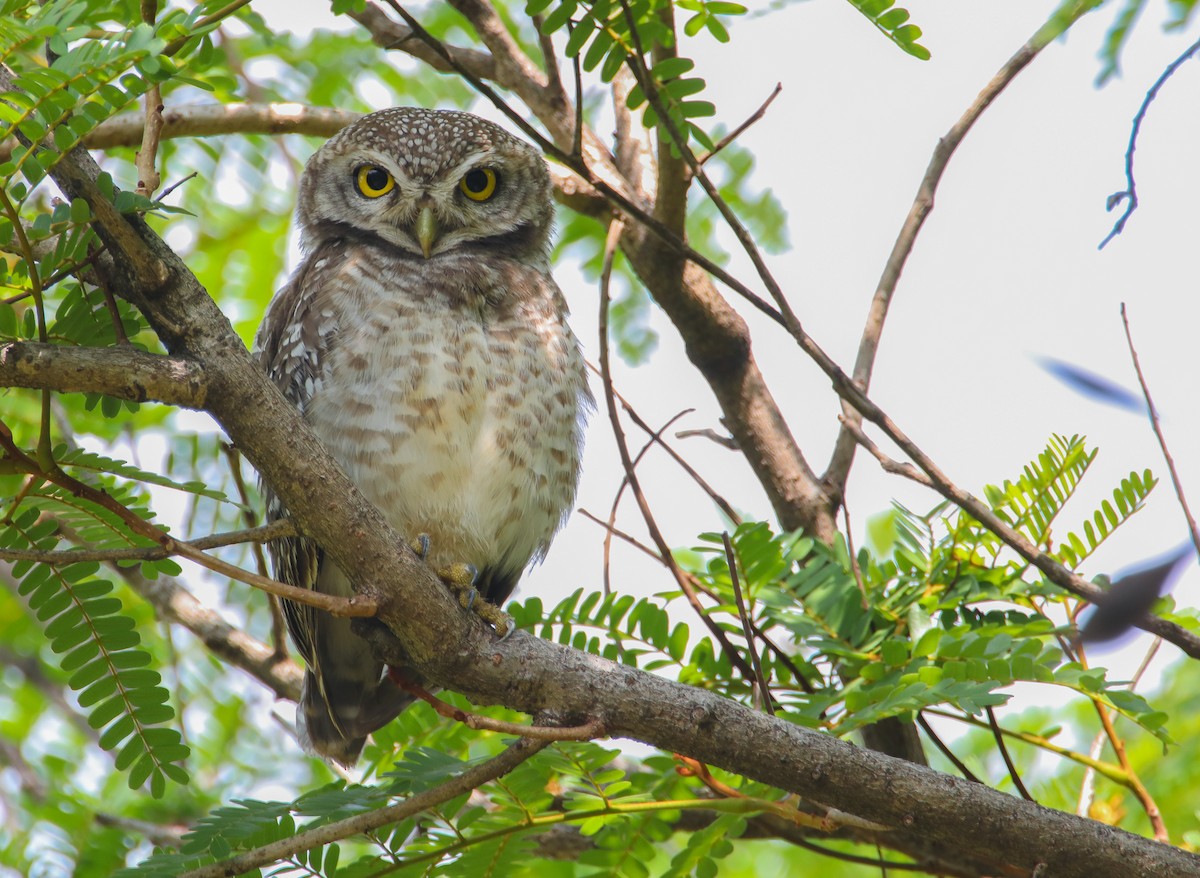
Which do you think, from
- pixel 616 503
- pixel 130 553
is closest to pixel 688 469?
pixel 616 503

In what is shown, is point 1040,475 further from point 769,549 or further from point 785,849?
point 785,849

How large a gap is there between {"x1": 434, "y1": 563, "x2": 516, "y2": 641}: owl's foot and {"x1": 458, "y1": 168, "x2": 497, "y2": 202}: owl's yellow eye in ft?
4.05

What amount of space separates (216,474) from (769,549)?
69.0 inches

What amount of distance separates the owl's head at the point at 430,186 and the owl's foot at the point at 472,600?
41.2 inches

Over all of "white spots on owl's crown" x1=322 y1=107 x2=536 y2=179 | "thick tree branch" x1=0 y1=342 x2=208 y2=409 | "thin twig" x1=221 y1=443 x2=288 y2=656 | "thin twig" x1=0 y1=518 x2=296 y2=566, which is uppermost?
"white spots on owl's crown" x1=322 y1=107 x2=536 y2=179

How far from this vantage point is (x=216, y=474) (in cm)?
341

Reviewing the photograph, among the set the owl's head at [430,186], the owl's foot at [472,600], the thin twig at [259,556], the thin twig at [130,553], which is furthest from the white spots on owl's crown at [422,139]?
the thin twig at [130,553]

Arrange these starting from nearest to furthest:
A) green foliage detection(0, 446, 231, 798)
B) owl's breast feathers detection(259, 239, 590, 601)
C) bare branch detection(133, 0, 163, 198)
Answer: bare branch detection(133, 0, 163, 198)
green foliage detection(0, 446, 231, 798)
owl's breast feathers detection(259, 239, 590, 601)

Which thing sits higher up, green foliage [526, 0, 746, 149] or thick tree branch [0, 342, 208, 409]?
green foliage [526, 0, 746, 149]

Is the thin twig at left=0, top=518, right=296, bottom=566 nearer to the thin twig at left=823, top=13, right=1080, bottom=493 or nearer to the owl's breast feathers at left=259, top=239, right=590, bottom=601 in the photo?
the owl's breast feathers at left=259, top=239, right=590, bottom=601

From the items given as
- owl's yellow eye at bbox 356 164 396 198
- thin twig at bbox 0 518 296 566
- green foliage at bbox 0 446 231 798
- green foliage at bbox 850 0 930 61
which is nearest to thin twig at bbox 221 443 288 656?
green foliage at bbox 0 446 231 798

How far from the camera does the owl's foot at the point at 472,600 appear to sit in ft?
6.97

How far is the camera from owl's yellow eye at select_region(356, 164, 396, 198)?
10.7 feet

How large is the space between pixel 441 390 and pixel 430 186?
0.84 metres
